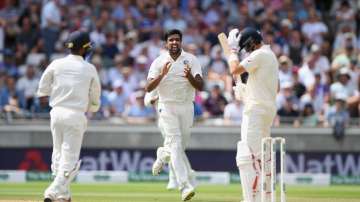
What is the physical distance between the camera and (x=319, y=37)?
73.7 feet

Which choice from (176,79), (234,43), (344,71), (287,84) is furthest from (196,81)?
(344,71)

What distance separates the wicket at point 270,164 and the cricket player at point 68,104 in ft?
6.33

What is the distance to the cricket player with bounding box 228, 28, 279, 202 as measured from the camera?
11273 millimetres

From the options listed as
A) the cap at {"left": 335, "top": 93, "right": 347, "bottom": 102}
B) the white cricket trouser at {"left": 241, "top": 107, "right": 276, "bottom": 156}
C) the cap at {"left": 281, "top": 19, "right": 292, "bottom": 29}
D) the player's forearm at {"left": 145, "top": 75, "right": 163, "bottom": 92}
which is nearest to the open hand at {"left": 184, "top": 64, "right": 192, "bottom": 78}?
the player's forearm at {"left": 145, "top": 75, "right": 163, "bottom": 92}

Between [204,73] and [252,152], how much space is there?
9.92 meters

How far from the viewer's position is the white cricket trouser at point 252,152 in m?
11.3

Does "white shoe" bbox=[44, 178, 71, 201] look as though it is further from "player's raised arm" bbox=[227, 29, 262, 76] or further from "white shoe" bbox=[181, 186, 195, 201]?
"player's raised arm" bbox=[227, 29, 262, 76]

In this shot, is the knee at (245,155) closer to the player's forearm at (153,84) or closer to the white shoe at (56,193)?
the white shoe at (56,193)

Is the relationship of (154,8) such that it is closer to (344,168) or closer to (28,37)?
(28,37)

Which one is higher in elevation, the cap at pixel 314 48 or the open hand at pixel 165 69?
the cap at pixel 314 48

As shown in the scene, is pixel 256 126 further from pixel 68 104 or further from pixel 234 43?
pixel 68 104

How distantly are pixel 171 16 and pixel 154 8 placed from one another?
658mm

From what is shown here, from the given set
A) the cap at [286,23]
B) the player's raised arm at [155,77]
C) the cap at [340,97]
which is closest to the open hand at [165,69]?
the player's raised arm at [155,77]

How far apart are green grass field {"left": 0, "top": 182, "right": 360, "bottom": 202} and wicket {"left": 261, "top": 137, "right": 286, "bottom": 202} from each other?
2232 millimetres
